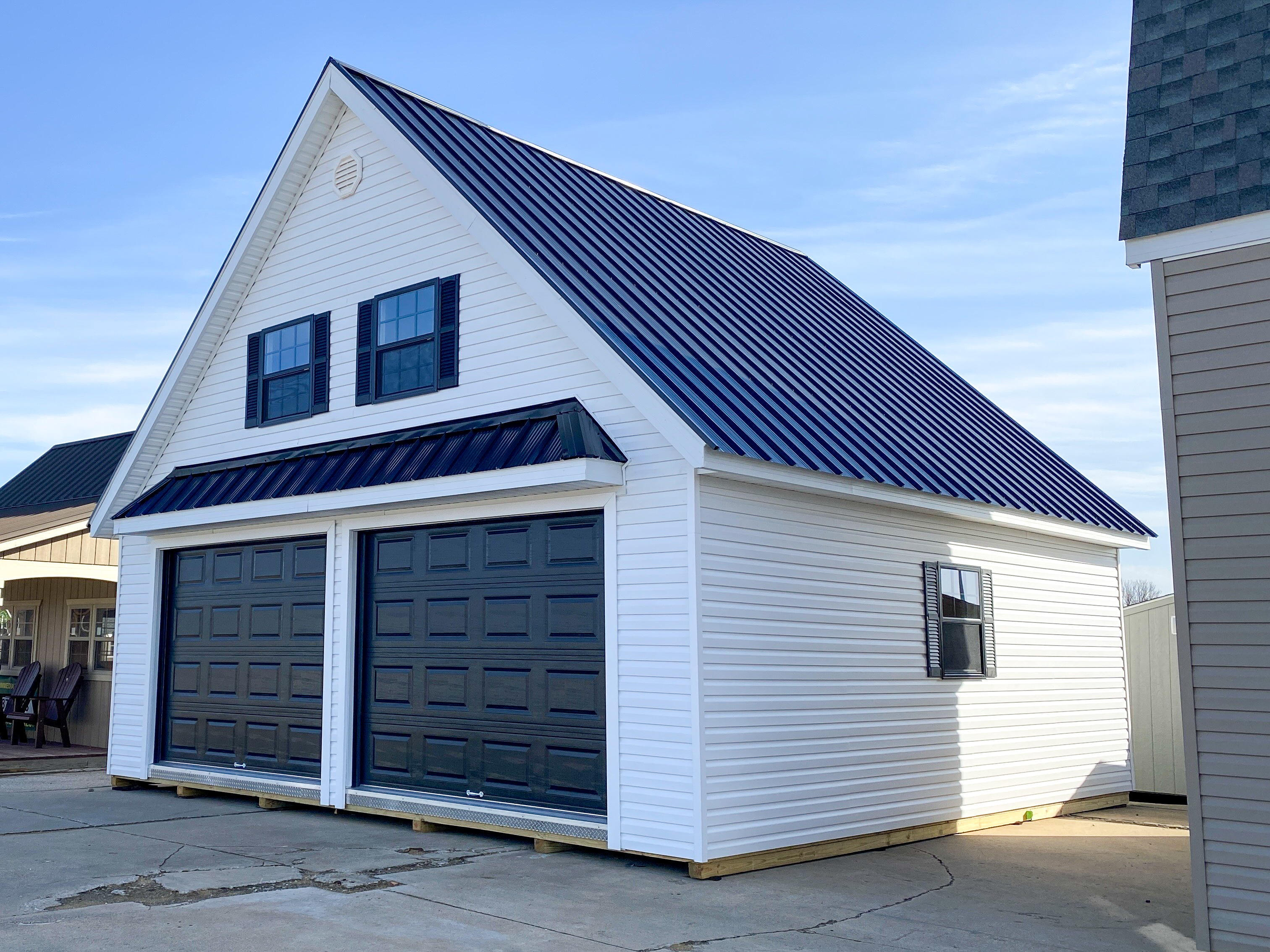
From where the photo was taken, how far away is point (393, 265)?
39.2 feet

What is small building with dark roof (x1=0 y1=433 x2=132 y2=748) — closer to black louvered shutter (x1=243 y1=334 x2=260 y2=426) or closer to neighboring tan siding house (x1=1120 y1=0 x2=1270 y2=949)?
black louvered shutter (x1=243 y1=334 x2=260 y2=426)

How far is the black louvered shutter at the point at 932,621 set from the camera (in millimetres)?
11406

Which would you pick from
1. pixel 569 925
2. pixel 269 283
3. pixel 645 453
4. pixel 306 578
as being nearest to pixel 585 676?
pixel 645 453

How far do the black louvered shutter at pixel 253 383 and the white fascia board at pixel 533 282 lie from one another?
2.97 meters

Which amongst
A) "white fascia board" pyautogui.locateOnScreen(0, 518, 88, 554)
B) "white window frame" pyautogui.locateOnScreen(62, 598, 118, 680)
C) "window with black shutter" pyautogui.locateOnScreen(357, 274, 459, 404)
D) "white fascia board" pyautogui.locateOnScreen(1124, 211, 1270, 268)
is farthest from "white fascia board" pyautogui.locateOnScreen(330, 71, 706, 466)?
"white window frame" pyautogui.locateOnScreen(62, 598, 118, 680)

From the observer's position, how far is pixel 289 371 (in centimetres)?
1304

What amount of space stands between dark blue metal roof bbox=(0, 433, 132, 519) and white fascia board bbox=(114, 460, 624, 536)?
886 centimetres

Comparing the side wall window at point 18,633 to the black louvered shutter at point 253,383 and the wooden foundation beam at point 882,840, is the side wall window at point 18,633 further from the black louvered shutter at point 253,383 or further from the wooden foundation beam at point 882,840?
the wooden foundation beam at point 882,840

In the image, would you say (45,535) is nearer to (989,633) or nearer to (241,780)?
(241,780)

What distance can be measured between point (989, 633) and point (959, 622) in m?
0.53

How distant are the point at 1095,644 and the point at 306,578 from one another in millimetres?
9168

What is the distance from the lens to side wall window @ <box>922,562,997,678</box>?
1150 cm

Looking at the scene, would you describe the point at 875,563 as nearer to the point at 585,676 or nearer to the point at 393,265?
the point at 585,676

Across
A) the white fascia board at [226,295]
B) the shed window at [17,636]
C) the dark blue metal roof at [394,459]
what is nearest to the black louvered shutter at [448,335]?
the dark blue metal roof at [394,459]
